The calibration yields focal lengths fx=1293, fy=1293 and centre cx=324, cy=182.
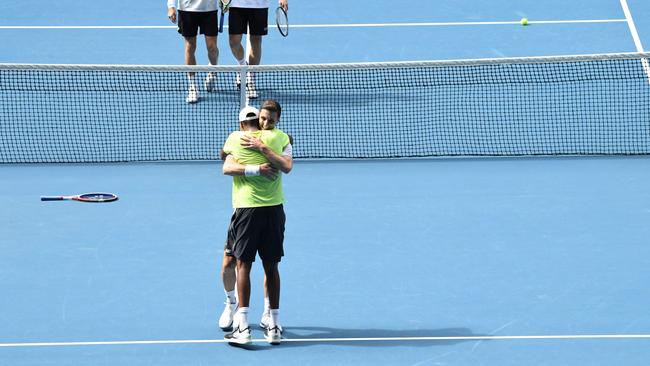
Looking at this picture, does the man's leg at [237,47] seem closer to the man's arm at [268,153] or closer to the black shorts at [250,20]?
the black shorts at [250,20]

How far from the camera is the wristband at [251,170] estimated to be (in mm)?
9141

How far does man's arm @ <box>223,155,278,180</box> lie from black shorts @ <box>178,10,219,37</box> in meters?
6.10

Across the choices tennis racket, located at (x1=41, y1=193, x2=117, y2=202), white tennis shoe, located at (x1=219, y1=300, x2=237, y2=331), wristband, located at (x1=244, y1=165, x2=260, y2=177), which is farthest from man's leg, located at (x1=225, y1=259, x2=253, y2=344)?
tennis racket, located at (x1=41, y1=193, x2=117, y2=202)

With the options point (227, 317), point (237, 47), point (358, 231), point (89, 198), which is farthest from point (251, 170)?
point (237, 47)

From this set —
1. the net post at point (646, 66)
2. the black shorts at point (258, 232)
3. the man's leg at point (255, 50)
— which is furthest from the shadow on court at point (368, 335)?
the net post at point (646, 66)

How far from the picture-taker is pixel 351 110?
15109mm

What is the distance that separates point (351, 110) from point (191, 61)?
1.96 m

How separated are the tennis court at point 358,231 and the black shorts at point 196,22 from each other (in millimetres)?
831

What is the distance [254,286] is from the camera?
10.5 metres

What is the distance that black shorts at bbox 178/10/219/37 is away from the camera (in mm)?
15062

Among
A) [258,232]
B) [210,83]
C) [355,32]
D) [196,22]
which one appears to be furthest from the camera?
[355,32]

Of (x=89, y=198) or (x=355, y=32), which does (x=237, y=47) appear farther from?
(x=89, y=198)

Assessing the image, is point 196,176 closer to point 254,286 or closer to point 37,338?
point 254,286

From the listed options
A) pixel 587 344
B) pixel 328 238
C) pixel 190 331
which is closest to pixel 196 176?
pixel 328 238
